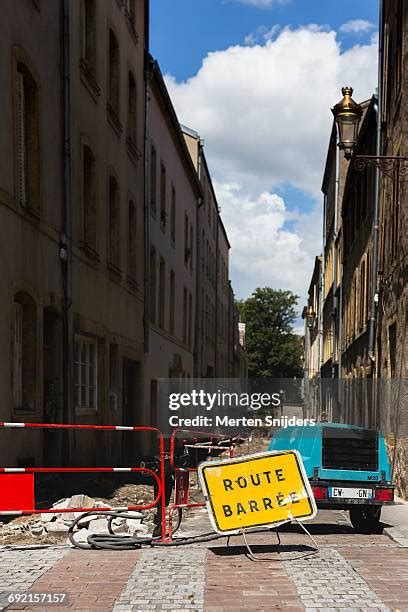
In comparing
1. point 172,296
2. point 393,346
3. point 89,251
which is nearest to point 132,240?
point 89,251

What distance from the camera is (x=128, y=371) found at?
22391 millimetres

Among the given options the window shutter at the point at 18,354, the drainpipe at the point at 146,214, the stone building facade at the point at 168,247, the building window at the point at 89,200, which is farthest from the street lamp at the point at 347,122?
the stone building facade at the point at 168,247

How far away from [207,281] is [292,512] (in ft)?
123

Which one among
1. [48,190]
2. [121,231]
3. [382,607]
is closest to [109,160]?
[121,231]

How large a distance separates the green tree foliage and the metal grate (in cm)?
7094

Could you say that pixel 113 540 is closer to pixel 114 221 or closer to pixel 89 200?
pixel 89 200

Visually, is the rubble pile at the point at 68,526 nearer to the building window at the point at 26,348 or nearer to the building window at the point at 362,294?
the building window at the point at 26,348

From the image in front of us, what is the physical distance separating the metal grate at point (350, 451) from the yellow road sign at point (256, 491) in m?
1.84

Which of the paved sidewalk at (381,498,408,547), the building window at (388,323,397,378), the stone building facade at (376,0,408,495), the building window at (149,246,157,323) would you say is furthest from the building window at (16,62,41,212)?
the building window at (149,246,157,323)

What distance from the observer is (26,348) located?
12.5 meters

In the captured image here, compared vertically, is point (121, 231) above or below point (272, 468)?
above

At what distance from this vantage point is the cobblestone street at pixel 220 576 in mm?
6137

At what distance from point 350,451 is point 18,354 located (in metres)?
5.21

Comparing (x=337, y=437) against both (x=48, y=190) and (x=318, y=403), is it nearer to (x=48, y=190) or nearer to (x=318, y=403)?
(x=48, y=190)
